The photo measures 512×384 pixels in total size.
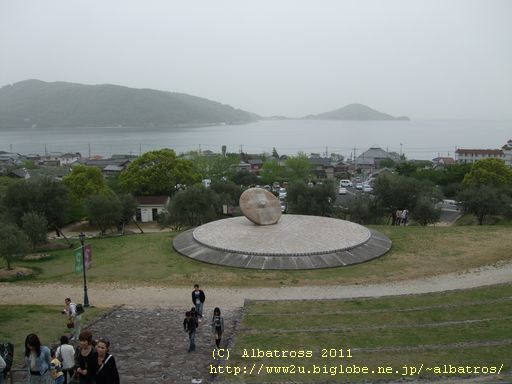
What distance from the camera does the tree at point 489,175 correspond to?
181 feet

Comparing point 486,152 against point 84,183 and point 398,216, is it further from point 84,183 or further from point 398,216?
point 84,183

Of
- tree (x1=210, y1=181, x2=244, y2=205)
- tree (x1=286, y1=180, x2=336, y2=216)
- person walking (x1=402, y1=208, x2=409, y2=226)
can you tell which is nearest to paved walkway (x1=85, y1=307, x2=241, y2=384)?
tree (x1=286, y1=180, x2=336, y2=216)

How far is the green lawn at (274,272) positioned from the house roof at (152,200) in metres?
21.8

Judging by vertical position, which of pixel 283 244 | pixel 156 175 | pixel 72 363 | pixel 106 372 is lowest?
pixel 283 244

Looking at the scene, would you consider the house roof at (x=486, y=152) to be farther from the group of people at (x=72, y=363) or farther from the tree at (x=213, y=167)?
the group of people at (x=72, y=363)

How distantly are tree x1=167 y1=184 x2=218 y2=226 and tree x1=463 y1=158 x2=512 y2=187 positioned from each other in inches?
1335

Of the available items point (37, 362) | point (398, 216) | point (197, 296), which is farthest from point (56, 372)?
point (398, 216)

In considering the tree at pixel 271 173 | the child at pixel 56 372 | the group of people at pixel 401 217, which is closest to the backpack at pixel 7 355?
the child at pixel 56 372

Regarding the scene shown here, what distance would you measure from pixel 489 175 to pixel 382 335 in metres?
47.5

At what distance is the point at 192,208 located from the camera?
1510 inches

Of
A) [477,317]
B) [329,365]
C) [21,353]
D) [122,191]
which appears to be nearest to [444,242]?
[477,317]

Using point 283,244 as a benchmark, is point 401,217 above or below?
below

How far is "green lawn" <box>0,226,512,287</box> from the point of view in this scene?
2362 cm

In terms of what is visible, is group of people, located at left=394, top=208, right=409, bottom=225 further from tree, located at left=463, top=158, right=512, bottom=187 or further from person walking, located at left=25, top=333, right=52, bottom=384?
person walking, located at left=25, top=333, right=52, bottom=384
